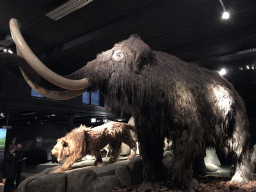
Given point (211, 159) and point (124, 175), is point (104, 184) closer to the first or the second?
point (124, 175)

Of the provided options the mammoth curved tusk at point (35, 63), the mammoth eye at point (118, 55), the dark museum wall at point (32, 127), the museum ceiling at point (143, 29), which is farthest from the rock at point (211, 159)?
the mammoth curved tusk at point (35, 63)

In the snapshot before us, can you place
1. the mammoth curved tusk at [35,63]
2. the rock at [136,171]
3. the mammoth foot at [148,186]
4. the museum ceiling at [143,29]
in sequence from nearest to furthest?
the mammoth curved tusk at [35,63] → the mammoth foot at [148,186] → the rock at [136,171] → the museum ceiling at [143,29]

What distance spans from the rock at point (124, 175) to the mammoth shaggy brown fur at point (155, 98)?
7.0 inches

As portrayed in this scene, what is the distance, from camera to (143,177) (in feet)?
6.95

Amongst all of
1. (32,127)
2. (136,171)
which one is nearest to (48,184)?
(136,171)

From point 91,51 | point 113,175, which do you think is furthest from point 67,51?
point 113,175

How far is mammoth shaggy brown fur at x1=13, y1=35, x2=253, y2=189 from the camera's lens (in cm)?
181

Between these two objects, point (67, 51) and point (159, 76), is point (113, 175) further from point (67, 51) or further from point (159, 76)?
point (67, 51)

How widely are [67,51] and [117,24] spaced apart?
0.99 meters

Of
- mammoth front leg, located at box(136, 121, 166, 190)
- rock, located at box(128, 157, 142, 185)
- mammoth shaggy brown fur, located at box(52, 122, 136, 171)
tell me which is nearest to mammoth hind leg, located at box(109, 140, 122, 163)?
mammoth shaggy brown fur, located at box(52, 122, 136, 171)

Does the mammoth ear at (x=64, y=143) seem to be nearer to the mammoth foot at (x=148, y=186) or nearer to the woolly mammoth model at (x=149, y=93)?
the woolly mammoth model at (x=149, y=93)

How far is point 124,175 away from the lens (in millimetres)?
2113

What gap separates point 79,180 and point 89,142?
86cm

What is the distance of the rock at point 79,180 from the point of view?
5.99 ft
